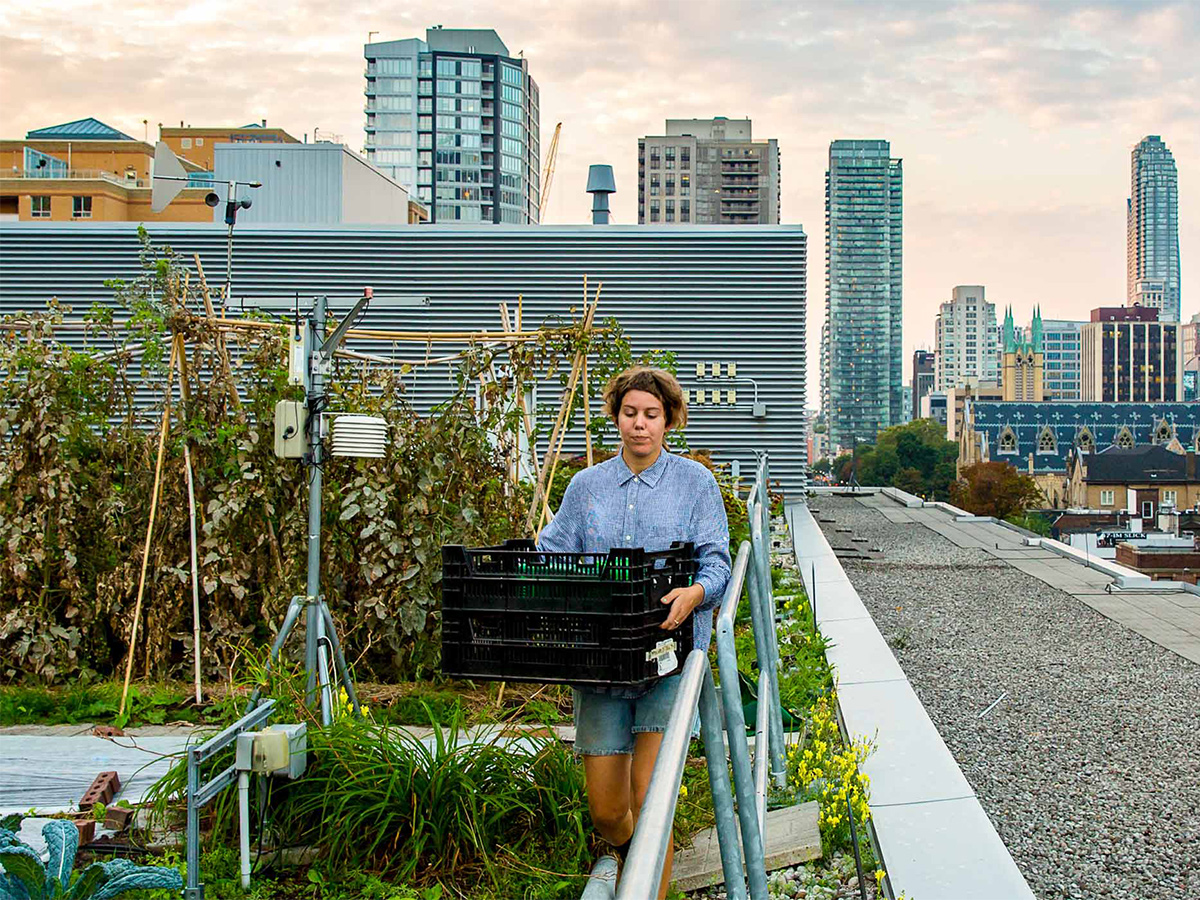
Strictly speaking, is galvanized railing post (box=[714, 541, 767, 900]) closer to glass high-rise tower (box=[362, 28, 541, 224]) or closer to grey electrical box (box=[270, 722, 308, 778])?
grey electrical box (box=[270, 722, 308, 778])

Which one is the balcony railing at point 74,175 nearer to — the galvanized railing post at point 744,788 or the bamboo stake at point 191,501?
the bamboo stake at point 191,501

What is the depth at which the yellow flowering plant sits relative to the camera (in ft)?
13.4

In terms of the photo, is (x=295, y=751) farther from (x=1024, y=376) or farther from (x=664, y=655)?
(x=1024, y=376)

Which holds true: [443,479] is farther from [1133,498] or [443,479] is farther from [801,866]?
[1133,498]

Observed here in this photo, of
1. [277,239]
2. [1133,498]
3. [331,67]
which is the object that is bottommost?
[1133,498]

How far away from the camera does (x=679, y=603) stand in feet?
9.05

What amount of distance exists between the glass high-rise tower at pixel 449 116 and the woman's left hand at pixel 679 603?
12493 centimetres

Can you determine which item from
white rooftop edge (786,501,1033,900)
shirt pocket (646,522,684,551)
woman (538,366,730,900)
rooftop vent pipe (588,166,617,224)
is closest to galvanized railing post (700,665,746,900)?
woman (538,366,730,900)

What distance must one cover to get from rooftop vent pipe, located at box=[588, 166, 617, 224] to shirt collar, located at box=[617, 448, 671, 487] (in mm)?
25929

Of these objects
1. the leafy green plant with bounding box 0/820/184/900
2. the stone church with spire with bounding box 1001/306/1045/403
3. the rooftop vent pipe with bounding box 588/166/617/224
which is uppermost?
the stone church with spire with bounding box 1001/306/1045/403

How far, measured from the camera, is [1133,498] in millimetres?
103188

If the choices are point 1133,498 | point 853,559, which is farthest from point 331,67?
point 853,559

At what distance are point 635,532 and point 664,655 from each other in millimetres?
400

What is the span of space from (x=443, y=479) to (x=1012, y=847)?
343 centimetres
